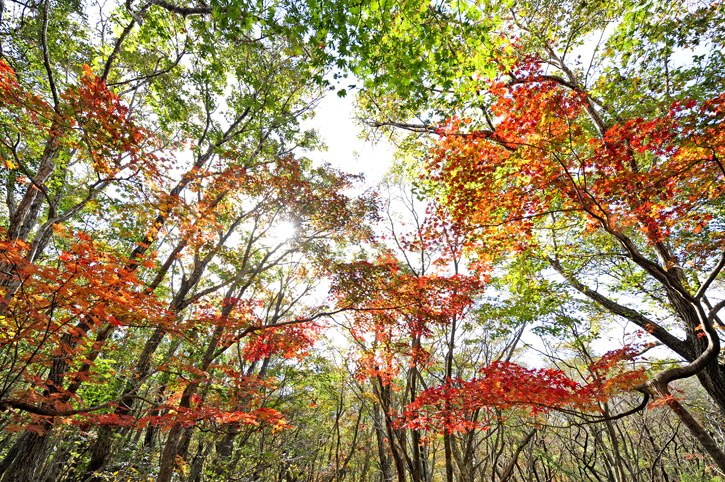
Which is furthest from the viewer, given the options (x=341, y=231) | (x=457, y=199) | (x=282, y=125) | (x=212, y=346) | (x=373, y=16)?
(x=341, y=231)

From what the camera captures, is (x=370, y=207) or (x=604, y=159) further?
(x=370, y=207)

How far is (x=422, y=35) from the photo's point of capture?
4051mm

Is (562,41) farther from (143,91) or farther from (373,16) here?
(143,91)

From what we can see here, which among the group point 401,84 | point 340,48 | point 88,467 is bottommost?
point 88,467

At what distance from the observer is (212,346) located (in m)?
6.00

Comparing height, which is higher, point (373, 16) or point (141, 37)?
point (141, 37)

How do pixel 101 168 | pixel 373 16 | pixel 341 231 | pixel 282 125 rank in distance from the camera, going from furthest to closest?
pixel 341 231
pixel 282 125
pixel 101 168
pixel 373 16

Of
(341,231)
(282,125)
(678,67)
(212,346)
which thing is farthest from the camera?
(341,231)

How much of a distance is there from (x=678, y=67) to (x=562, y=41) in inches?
92.3

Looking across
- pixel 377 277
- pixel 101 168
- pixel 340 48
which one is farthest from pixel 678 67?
pixel 101 168

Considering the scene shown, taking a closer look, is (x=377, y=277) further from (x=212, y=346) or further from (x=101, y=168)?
(x=101, y=168)

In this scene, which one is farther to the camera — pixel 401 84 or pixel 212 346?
pixel 212 346

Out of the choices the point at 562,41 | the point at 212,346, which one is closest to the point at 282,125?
the point at 212,346

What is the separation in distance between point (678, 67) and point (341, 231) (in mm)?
8082
